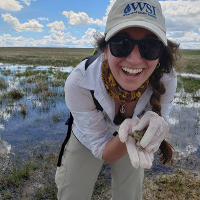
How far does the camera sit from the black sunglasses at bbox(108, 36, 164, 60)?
1.59 meters

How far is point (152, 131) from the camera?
5.08 ft

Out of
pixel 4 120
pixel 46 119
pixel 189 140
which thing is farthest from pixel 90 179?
pixel 4 120

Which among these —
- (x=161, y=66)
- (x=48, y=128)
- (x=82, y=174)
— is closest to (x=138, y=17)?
(x=161, y=66)

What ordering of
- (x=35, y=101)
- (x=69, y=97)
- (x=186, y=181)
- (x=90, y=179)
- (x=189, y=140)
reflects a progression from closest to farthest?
(x=69, y=97) → (x=90, y=179) → (x=186, y=181) → (x=189, y=140) → (x=35, y=101)

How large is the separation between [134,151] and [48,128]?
429 centimetres

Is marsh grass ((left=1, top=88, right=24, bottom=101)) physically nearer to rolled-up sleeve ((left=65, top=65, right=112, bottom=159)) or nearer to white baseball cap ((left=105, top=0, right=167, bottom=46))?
rolled-up sleeve ((left=65, top=65, right=112, bottom=159))

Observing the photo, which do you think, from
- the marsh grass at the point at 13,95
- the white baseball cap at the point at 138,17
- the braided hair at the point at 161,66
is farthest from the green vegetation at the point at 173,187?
the marsh grass at the point at 13,95

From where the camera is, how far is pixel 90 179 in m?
2.41

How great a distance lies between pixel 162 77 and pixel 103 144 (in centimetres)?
96

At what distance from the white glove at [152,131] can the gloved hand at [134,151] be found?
0.19ft

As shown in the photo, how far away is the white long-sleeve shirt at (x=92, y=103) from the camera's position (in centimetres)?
196

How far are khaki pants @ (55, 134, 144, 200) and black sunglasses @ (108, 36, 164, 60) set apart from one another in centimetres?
125

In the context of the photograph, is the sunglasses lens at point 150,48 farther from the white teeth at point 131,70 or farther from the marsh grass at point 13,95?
the marsh grass at point 13,95

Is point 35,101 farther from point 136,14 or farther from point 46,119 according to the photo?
point 136,14
